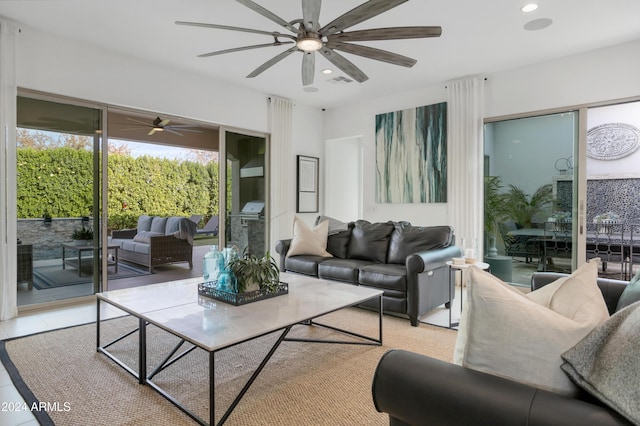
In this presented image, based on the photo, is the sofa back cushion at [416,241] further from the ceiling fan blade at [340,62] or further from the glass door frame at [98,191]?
the glass door frame at [98,191]

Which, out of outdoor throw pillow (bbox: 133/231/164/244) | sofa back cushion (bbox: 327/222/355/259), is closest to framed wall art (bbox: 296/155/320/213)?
sofa back cushion (bbox: 327/222/355/259)

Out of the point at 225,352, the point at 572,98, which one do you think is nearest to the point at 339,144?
the point at 572,98

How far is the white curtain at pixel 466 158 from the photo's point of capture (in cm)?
491

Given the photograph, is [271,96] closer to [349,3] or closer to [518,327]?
[349,3]

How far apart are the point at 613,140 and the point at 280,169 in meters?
5.60

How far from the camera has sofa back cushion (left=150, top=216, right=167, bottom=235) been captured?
21.5 feet

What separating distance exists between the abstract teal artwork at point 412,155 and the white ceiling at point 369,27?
750 millimetres

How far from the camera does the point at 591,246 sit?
539cm

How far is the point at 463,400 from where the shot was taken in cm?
93

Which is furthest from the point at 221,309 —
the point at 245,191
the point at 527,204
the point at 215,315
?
the point at 527,204

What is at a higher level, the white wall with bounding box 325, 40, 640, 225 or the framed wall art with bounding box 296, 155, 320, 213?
the white wall with bounding box 325, 40, 640, 225

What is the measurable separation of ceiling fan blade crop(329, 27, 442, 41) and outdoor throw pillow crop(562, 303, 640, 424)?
2.13m

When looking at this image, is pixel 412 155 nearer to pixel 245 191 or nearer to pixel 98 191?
pixel 245 191

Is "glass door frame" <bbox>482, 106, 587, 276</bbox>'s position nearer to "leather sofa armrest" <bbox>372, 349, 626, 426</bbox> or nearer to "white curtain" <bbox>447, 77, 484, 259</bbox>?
"white curtain" <bbox>447, 77, 484, 259</bbox>
